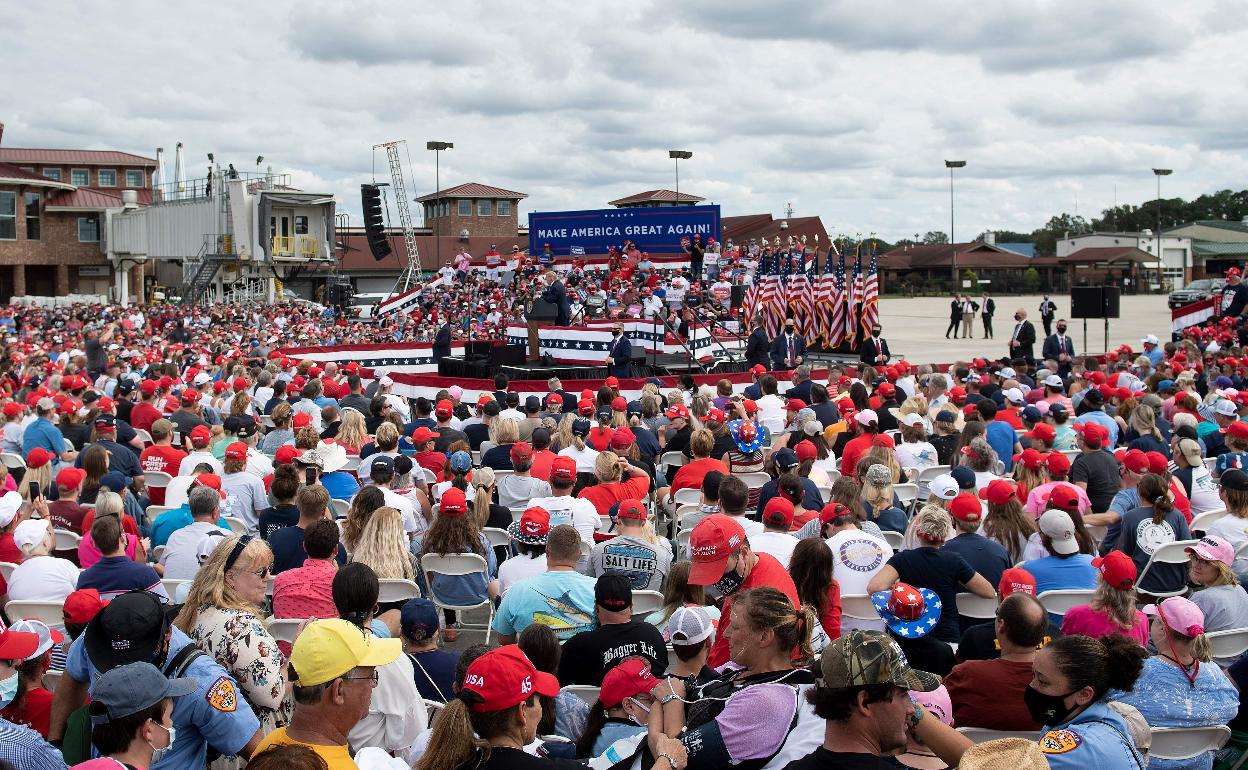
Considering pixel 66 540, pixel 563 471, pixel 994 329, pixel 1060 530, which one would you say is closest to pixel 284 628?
pixel 563 471

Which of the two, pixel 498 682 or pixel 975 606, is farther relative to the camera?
pixel 975 606

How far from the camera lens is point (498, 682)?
3480 millimetres

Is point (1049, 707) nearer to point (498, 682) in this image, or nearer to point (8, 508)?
point (498, 682)

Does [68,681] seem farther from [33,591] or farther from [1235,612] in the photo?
[1235,612]

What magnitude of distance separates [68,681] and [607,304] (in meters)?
26.8

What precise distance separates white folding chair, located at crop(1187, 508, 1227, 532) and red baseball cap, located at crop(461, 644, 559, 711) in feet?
19.8

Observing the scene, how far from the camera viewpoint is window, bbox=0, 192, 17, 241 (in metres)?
55.0

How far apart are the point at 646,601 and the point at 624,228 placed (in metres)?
29.4

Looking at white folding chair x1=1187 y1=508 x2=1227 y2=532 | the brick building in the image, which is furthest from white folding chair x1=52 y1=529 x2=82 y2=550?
the brick building

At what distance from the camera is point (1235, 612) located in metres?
5.81

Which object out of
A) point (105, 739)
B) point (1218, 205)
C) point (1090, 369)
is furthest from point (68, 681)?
point (1218, 205)

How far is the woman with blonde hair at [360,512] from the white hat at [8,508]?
221 centimetres

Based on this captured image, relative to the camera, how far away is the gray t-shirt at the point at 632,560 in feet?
21.4

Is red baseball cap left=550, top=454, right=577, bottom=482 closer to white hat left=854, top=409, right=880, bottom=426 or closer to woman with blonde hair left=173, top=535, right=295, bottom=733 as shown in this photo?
woman with blonde hair left=173, top=535, right=295, bottom=733
